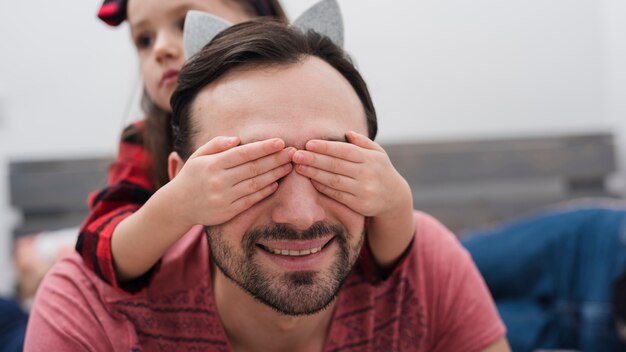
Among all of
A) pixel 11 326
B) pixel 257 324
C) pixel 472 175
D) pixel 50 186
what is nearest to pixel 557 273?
pixel 472 175

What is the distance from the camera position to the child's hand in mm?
A: 745

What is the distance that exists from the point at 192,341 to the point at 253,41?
456 millimetres

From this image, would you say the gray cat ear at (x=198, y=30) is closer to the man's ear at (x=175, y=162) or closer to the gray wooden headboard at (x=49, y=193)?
the man's ear at (x=175, y=162)

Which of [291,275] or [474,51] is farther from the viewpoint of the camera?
[474,51]

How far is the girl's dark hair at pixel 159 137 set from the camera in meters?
1.16

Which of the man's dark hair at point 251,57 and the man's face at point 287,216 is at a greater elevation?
the man's dark hair at point 251,57

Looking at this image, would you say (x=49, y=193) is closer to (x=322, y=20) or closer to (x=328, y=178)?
(x=322, y=20)

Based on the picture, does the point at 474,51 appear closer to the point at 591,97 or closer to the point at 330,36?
the point at 591,97

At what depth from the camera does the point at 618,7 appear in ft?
9.15

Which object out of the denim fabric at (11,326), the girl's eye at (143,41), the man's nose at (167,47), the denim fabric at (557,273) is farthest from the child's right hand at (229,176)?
the denim fabric at (557,273)

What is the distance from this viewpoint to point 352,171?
75 cm

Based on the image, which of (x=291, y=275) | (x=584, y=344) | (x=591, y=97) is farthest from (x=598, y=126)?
(x=291, y=275)

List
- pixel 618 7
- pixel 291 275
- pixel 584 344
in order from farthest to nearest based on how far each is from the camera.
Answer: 1. pixel 618 7
2. pixel 584 344
3. pixel 291 275

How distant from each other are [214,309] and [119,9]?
2.18ft
